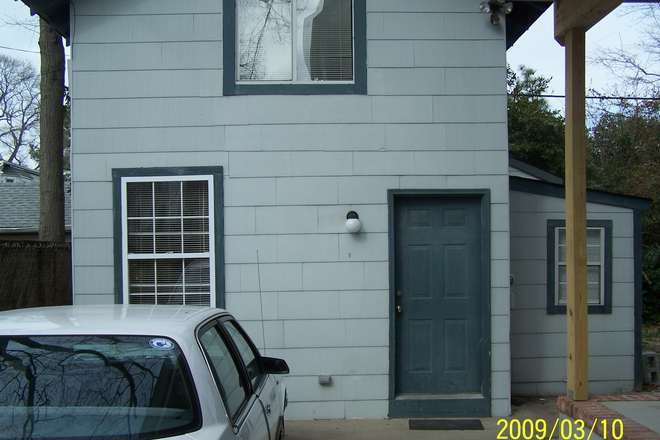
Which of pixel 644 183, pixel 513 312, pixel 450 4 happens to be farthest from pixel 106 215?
pixel 644 183

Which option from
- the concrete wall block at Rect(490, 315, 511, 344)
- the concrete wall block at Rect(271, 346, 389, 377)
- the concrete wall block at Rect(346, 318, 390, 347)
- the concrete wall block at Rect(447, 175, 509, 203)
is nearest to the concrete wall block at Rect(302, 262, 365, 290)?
the concrete wall block at Rect(346, 318, 390, 347)

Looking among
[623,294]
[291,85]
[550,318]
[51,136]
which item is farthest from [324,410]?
[51,136]

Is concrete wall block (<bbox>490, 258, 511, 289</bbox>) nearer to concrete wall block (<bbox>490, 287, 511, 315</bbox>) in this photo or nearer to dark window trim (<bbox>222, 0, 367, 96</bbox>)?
concrete wall block (<bbox>490, 287, 511, 315</bbox>)

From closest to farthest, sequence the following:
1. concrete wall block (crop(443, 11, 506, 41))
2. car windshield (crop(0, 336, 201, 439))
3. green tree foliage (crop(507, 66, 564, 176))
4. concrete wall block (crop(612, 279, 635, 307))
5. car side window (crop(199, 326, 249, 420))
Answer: car windshield (crop(0, 336, 201, 439))
car side window (crop(199, 326, 249, 420))
concrete wall block (crop(443, 11, 506, 41))
concrete wall block (crop(612, 279, 635, 307))
green tree foliage (crop(507, 66, 564, 176))

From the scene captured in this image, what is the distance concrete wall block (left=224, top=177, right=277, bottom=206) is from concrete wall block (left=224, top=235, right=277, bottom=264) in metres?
0.21

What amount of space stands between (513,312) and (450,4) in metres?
3.39

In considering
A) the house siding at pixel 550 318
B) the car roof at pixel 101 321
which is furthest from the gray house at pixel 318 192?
the car roof at pixel 101 321

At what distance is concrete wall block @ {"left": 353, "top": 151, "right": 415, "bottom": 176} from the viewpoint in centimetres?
551

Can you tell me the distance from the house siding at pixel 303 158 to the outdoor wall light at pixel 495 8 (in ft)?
1.51

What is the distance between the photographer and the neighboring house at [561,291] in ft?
20.1

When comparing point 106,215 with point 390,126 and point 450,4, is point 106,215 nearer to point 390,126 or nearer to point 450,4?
point 390,126

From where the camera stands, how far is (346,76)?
5613 mm

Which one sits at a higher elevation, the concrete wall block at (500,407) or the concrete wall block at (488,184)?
the concrete wall block at (488,184)

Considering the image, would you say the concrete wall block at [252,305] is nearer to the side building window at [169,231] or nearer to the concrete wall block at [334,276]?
the side building window at [169,231]
